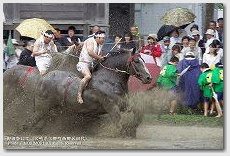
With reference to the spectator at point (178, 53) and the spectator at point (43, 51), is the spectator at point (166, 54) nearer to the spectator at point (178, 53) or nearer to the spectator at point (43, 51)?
the spectator at point (178, 53)

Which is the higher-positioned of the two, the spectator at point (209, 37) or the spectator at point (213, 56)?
the spectator at point (209, 37)

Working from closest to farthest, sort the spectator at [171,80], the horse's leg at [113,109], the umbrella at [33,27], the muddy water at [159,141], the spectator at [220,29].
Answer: the muddy water at [159,141] < the horse's leg at [113,109] < the umbrella at [33,27] < the spectator at [171,80] < the spectator at [220,29]

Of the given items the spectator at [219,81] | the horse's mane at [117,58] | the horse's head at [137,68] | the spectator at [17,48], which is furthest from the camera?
the spectator at [17,48]

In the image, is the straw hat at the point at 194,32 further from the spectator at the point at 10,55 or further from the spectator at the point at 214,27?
the spectator at the point at 10,55

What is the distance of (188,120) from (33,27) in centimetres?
434

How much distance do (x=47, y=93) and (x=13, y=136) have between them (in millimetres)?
1172

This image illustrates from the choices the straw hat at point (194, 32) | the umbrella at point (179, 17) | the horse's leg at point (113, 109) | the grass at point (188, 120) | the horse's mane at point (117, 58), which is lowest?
the grass at point (188, 120)

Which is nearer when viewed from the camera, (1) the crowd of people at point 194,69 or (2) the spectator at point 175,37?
(1) the crowd of people at point 194,69

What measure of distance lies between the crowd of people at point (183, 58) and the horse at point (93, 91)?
1573 millimetres

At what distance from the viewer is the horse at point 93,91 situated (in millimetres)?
16266

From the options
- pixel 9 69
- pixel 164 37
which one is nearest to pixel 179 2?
pixel 164 37

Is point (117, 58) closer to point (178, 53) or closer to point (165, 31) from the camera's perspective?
point (178, 53)

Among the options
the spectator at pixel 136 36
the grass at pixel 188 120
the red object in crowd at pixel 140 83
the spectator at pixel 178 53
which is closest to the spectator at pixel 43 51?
the red object in crowd at pixel 140 83

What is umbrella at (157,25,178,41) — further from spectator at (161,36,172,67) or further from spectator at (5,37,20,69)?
spectator at (5,37,20,69)
